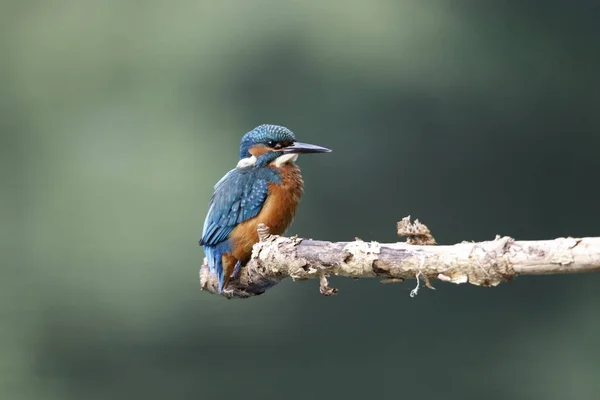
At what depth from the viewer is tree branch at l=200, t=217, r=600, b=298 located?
1.59m

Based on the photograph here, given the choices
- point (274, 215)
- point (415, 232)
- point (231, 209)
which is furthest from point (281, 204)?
point (415, 232)

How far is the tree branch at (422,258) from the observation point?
159 cm

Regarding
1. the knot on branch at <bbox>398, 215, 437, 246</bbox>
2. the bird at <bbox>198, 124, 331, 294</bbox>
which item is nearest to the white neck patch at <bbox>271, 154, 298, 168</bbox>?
the bird at <bbox>198, 124, 331, 294</bbox>

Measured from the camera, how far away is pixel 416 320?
743 centimetres

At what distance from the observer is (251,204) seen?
2607 millimetres

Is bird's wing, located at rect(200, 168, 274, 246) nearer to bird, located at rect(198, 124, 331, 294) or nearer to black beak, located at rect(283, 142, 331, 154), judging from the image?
bird, located at rect(198, 124, 331, 294)

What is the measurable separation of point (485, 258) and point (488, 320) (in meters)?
6.06

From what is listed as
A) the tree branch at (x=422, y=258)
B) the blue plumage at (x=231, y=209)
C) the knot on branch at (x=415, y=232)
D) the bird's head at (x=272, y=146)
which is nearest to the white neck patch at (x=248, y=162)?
the bird's head at (x=272, y=146)

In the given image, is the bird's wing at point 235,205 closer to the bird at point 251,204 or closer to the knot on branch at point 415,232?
the bird at point 251,204

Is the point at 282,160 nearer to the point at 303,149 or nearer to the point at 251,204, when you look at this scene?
the point at 303,149
